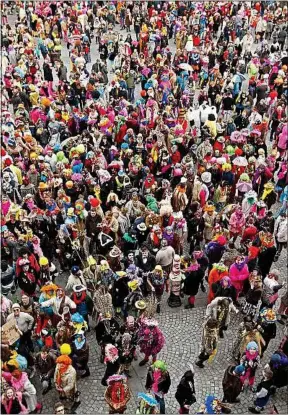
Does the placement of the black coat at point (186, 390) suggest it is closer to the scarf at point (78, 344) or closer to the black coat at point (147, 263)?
the scarf at point (78, 344)

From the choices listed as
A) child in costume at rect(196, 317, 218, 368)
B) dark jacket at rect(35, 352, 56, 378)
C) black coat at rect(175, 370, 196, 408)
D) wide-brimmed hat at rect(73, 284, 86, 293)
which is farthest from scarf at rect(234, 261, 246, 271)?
dark jacket at rect(35, 352, 56, 378)

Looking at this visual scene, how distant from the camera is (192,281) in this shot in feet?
34.2

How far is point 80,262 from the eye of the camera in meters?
11.1

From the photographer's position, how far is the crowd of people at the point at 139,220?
29.2 feet

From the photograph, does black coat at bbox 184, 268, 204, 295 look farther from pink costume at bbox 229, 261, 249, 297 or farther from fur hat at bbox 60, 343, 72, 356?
fur hat at bbox 60, 343, 72, 356

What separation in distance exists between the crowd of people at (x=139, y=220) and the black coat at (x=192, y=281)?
0.03 m

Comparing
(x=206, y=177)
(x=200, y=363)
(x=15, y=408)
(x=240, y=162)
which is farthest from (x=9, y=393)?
(x=240, y=162)

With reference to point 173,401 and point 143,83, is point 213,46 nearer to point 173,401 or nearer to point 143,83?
point 143,83

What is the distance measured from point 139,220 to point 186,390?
4.17 metres

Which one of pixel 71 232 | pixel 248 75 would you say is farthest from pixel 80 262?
pixel 248 75

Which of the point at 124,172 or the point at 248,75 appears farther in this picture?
the point at 248,75

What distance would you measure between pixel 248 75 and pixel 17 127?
10.2m

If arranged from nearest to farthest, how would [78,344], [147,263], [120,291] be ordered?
1. [78,344]
2. [120,291]
3. [147,263]

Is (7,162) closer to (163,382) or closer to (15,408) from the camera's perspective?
(15,408)
